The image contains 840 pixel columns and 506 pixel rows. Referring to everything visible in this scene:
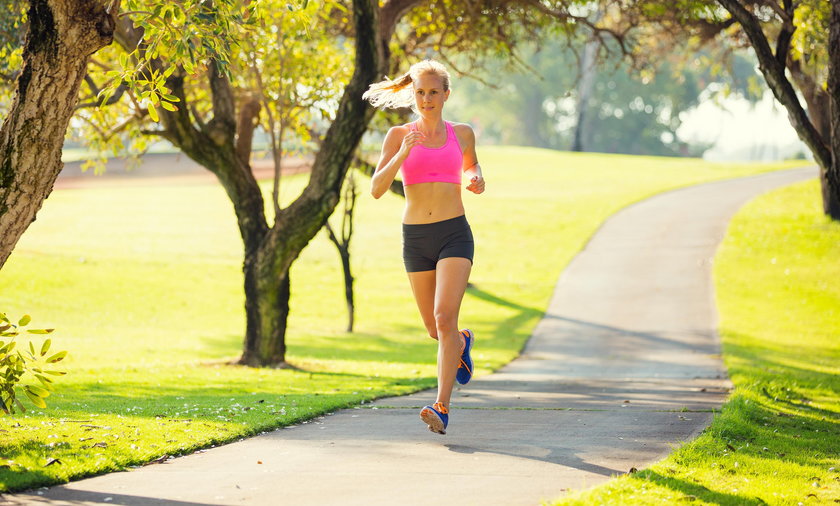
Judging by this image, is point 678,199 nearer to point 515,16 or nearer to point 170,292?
point 170,292

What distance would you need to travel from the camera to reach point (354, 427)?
751 cm

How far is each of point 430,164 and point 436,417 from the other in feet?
5.44

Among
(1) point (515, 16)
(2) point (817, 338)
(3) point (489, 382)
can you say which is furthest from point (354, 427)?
(2) point (817, 338)

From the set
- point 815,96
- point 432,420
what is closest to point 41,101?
point 432,420

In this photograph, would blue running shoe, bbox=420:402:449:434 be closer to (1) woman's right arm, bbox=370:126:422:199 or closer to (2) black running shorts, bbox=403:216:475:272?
(2) black running shorts, bbox=403:216:475:272

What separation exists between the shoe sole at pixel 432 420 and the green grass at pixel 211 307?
1363 mm

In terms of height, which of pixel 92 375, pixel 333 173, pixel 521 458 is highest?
pixel 333 173

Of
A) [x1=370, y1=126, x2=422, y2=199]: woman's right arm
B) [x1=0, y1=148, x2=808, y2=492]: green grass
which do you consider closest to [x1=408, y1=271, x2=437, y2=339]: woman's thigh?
[x1=370, y1=126, x2=422, y2=199]: woman's right arm

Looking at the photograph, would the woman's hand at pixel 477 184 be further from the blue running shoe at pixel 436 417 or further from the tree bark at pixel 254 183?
the tree bark at pixel 254 183

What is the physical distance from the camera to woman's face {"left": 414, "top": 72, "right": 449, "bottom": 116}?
22.4 feet

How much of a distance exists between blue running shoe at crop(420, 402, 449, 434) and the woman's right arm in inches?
55.9

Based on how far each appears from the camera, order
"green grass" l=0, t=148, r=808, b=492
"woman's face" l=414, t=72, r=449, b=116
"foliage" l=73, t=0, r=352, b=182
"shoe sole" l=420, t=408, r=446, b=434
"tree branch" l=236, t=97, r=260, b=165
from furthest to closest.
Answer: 1. "tree branch" l=236, t=97, r=260, b=165
2. "foliage" l=73, t=0, r=352, b=182
3. "green grass" l=0, t=148, r=808, b=492
4. "woman's face" l=414, t=72, r=449, b=116
5. "shoe sole" l=420, t=408, r=446, b=434

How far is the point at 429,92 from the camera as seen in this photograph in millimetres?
6828

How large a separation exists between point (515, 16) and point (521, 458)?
11.8 m
